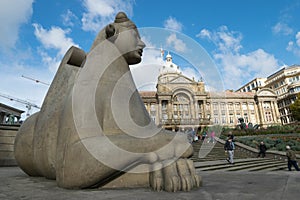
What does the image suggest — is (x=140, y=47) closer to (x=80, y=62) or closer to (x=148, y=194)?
(x=80, y=62)

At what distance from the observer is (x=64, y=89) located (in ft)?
13.5

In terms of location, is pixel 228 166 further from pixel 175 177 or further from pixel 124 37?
pixel 124 37

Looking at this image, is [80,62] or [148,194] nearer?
[148,194]

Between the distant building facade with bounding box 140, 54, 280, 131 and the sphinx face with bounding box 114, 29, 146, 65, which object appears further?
the distant building facade with bounding box 140, 54, 280, 131

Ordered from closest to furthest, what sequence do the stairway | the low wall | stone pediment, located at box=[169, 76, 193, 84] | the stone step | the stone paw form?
the stone paw, the stone step, the stairway, the low wall, stone pediment, located at box=[169, 76, 193, 84]

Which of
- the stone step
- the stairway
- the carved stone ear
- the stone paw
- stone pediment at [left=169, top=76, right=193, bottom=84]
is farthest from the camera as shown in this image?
stone pediment at [left=169, top=76, right=193, bottom=84]

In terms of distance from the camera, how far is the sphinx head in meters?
3.71

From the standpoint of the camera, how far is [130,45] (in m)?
3.77

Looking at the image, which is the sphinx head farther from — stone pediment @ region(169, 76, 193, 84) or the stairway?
stone pediment @ region(169, 76, 193, 84)

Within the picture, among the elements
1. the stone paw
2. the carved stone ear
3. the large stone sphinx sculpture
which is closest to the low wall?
the large stone sphinx sculpture

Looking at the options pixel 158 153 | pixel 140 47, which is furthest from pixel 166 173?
pixel 140 47

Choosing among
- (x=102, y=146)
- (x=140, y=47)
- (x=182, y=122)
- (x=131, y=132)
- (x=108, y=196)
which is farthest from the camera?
(x=182, y=122)

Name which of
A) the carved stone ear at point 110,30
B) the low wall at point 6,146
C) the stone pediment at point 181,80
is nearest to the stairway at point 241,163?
the carved stone ear at point 110,30

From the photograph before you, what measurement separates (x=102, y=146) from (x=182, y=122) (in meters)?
47.5
